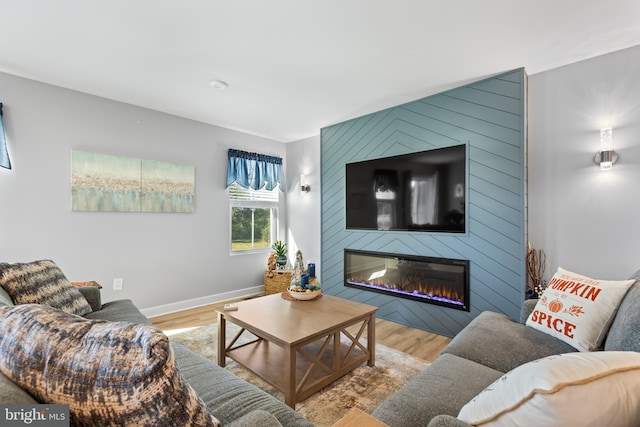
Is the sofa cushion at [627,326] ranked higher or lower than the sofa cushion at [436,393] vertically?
higher

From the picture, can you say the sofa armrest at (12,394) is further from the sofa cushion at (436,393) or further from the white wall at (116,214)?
the white wall at (116,214)

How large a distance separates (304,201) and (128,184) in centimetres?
243

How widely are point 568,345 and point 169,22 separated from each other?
125 inches

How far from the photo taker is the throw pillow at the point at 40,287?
1674 mm

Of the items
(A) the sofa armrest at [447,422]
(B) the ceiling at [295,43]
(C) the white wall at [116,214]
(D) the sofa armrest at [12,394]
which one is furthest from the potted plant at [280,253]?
(D) the sofa armrest at [12,394]

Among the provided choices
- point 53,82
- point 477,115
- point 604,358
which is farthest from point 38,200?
point 477,115

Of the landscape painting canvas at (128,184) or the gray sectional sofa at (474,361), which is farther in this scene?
the landscape painting canvas at (128,184)

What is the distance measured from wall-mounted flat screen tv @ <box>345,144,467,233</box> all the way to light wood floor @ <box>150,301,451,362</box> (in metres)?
1.11

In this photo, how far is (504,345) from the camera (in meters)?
1.67

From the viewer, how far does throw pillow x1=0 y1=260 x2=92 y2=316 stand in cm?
167

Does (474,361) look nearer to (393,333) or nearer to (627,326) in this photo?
(627,326)

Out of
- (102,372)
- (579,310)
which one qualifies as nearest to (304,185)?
(579,310)

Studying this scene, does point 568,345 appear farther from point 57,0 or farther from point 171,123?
point 171,123

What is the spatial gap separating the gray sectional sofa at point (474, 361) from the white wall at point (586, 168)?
87cm
